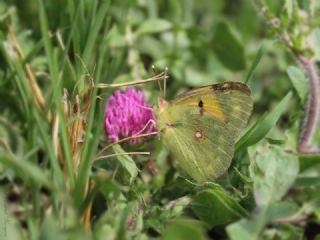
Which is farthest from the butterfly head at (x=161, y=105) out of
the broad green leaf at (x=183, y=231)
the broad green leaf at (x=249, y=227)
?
the broad green leaf at (x=183, y=231)

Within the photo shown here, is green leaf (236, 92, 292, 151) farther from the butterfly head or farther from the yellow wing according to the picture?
the butterfly head

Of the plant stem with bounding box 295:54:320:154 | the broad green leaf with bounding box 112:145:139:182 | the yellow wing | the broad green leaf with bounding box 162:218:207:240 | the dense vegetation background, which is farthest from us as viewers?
the plant stem with bounding box 295:54:320:154

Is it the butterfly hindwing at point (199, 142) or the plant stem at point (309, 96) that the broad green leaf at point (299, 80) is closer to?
the plant stem at point (309, 96)

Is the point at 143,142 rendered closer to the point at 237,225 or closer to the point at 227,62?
the point at 237,225

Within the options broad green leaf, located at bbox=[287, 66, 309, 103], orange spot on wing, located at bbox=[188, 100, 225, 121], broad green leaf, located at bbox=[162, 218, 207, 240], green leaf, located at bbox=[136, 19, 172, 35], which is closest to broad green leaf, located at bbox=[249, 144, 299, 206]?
orange spot on wing, located at bbox=[188, 100, 225, 121]

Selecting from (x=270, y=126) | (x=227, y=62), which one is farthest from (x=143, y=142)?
(x=227, y=62)

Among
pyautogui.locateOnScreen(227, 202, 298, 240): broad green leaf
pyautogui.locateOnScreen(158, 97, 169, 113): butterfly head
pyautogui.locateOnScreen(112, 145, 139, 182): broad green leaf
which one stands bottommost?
pyautogui.locateOnScreen(112, 145, 139, 182): broad green leaf

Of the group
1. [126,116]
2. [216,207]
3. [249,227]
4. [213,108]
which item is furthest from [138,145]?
[249,227]
